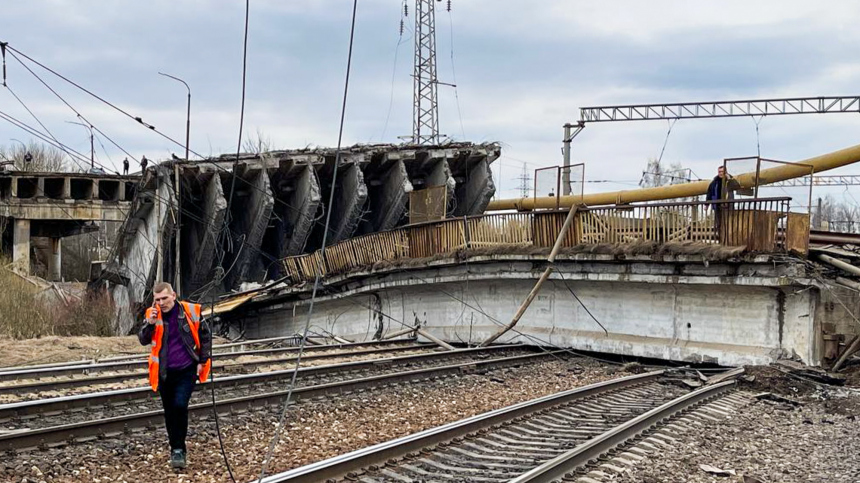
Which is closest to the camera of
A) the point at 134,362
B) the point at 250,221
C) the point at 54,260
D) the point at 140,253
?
the point at 134,362

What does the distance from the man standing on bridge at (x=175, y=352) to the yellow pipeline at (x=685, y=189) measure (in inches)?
549

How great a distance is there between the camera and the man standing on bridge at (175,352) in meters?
7.14

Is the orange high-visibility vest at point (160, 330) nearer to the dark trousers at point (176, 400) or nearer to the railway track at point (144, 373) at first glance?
the dark trousers at point (176, 400)

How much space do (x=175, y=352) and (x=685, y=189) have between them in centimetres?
2352

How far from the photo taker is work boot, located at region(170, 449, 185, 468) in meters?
7.16

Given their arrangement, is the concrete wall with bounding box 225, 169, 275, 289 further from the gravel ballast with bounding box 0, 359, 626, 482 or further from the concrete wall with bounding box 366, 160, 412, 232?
the gravel ballast with bounding box 0, 359, 626, 482

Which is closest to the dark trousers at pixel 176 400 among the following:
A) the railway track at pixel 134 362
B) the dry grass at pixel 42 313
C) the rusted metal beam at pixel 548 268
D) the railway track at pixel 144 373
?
the railway track at pixel 144 373

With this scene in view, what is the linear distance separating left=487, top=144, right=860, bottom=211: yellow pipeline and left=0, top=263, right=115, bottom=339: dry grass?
1449 centimetres

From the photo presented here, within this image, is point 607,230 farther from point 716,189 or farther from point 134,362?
point 134,362

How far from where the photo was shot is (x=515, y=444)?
8.51m

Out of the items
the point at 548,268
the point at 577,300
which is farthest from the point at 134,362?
the point at 577,300

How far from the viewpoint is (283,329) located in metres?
27.0

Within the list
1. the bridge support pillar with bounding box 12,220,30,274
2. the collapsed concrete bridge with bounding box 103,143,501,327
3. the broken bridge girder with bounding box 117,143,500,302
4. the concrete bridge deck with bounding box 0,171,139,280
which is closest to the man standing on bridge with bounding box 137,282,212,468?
the broken bridge girder with bounding box 117,143,500,302

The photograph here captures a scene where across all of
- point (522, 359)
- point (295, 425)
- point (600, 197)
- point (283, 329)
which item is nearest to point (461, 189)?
point (600, 197)
